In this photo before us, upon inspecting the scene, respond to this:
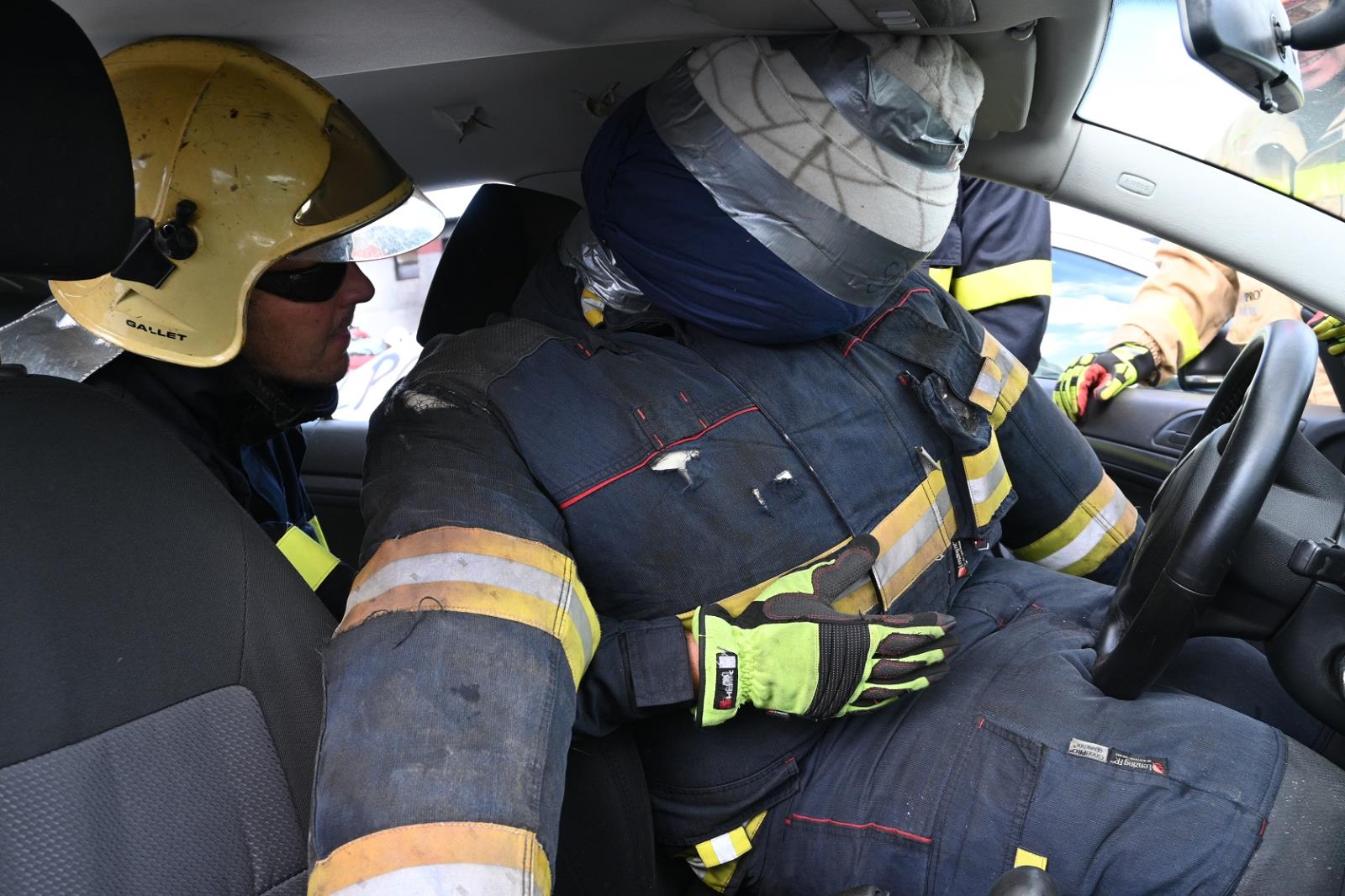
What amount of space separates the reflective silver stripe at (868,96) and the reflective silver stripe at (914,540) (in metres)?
0.55

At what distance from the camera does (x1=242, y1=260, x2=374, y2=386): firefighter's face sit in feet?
5.91

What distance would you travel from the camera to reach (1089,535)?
2.07 metres

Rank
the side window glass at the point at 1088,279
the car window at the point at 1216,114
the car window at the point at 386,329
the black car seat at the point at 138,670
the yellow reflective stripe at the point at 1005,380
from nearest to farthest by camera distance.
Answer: the black car seat at the point at 138,670 < the car window at the point at 1216,114 < the yellow reflective stripe at the point at 1005,380 < the side window glass at the point at 1088,279 < the car window at the point at 386,329

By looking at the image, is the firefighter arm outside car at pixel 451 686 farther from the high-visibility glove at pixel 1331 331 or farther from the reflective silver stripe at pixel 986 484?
the high-visibility glove at pixel 1331 331

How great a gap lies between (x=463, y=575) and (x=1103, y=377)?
2452mm

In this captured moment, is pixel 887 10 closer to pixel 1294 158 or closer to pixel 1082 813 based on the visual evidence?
pixel 1294 158

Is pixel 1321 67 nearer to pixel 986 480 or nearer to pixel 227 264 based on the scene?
pixel 986 480

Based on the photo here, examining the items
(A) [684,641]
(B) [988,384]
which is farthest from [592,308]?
(B) [988,384]

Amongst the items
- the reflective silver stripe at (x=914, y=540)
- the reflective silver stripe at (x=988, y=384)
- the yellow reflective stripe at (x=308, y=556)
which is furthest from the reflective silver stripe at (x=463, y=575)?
the reflective silver stripe at (x=988, y=384)

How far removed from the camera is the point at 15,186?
107cm

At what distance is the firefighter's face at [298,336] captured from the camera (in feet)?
5.91

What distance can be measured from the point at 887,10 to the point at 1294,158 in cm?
84

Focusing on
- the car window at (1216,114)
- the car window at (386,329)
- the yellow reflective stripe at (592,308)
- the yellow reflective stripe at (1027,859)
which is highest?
the car window at (1216,114)

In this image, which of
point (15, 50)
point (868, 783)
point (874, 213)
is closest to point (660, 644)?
point (868, 783)
